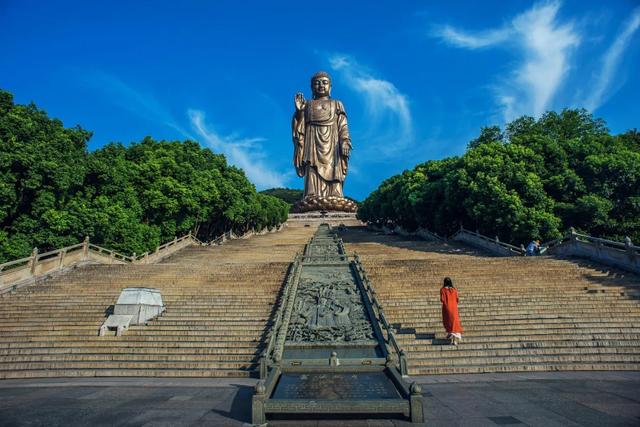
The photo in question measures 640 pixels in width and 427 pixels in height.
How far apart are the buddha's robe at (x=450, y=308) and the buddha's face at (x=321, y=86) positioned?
52043 mm

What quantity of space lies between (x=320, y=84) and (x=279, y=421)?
56.0 metres

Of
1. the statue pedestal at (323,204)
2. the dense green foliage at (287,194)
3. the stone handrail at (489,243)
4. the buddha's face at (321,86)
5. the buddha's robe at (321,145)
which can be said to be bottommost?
the stone handrail at (489,243)

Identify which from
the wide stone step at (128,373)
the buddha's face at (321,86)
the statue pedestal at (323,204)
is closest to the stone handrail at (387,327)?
the wide stone step at (128,373)

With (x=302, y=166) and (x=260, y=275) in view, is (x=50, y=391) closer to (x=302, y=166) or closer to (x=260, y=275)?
(x=260, y=275)

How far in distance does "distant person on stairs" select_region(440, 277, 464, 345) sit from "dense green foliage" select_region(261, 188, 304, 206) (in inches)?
4577

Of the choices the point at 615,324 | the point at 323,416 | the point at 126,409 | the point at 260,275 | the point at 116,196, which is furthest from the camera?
the point at 116,196

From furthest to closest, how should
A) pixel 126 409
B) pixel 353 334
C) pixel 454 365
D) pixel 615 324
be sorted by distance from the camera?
pixel 615 324 → pixel 353 334 → pixel 454 365 → pixel 126 409

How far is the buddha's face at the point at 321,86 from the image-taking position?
57.3 meters

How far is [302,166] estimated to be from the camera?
57625 mm

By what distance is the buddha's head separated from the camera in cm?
5731

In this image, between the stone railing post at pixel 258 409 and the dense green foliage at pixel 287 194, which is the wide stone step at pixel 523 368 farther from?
the dense green foliage at pixel 287 194

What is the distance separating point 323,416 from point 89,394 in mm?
4256

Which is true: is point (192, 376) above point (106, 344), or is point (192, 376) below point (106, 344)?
below

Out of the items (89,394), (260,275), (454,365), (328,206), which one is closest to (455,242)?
(260,275)
